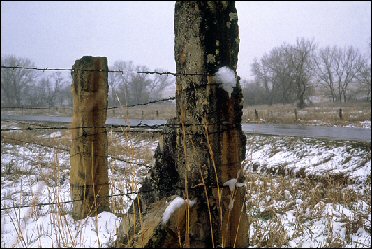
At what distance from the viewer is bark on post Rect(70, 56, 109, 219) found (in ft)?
12.9

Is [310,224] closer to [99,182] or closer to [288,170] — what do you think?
[99,182]

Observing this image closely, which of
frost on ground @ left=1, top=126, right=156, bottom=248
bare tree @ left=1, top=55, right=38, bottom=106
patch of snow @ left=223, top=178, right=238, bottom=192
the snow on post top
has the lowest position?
frost on ground @ left=1, top=126, right=156, bottom=248

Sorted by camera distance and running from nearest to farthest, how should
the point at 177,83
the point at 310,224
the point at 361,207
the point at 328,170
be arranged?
the point at 177,83 → the point at 310,224 → the point at 361,207 → the point at 328,170

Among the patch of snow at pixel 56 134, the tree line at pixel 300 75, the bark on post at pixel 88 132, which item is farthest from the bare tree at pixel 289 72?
the bark on post at pixel 88 132

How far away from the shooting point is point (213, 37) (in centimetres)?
251

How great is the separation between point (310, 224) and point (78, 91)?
3919 mm

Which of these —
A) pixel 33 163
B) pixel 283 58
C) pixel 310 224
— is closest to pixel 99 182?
pixel 310 224

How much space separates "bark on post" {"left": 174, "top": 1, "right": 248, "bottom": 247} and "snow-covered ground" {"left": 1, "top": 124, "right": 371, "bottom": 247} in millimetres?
370

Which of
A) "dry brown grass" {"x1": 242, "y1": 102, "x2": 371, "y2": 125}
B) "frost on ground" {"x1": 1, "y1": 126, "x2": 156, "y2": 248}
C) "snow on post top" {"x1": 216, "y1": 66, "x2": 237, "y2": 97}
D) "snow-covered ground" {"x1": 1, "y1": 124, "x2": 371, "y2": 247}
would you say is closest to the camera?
"snow on post top" {"x1": 216, "y1": 66, "x2": 237, "y2": 97}

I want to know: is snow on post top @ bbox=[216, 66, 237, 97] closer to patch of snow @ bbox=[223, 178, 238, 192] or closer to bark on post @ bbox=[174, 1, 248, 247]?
bark on post @ bbox=[174, 1, 248, 247]

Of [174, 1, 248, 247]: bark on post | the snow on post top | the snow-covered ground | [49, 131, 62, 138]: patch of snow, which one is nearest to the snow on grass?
the snow-covered ground

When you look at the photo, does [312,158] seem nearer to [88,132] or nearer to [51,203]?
[88,132]

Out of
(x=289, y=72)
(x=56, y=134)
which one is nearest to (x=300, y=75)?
(x=289, y=72)

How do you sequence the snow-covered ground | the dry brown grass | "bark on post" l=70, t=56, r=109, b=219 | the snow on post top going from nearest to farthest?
1. the snow on post top
2. the snow-covered ground
3. "bark on post" l=70, t=56, r=109, b=219
4. the dry brown grass
